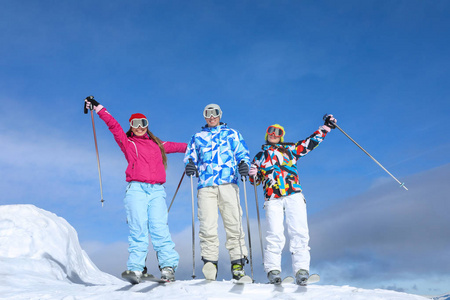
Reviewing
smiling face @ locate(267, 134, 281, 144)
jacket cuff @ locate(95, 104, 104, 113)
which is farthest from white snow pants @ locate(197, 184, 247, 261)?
jacket cuff @ locate(95, 104, 104, 113)

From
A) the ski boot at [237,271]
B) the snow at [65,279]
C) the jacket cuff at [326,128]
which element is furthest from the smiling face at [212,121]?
the snow at [65,279]

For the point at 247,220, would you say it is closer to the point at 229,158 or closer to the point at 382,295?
the point at 229,158

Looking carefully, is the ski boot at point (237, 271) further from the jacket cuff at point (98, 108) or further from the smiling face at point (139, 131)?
the jacket cuff at point (98, 108)

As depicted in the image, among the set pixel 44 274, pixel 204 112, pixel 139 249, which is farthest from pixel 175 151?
pixel 44 274

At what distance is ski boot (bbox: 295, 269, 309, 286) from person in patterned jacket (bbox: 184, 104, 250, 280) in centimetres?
99

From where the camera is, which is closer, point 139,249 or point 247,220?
point 139,249

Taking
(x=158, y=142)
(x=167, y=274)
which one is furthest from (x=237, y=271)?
(x=158, y=142)

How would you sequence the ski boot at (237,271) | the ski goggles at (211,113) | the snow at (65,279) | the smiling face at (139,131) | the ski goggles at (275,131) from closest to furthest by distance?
the snow at (65,279), the ski boot at (237,271), the ski goggles at (211,113), the smiling face at (139,131), the ski goggles at (275,131)

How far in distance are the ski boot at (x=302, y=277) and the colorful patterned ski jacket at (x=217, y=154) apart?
2022mm

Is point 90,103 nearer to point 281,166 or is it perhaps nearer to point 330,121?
point 281,166

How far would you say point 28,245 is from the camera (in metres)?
11.8

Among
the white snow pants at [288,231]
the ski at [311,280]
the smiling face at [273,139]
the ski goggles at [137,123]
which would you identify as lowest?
the ski at [311,280]

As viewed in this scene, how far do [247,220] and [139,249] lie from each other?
2171 millimetres

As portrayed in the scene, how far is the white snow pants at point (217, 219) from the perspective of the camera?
7.27 m
